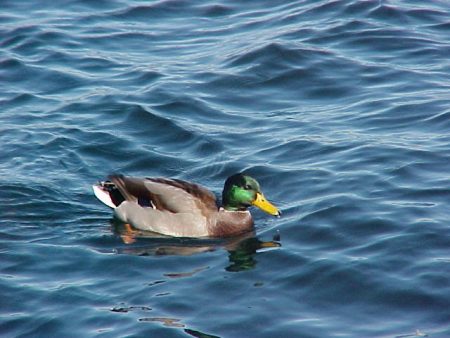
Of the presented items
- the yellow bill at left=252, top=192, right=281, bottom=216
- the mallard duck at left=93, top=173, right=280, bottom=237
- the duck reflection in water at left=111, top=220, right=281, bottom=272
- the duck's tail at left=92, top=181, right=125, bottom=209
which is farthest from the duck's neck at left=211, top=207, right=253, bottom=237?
the duck's tail at left=92, top=181, right=125, bottom=209

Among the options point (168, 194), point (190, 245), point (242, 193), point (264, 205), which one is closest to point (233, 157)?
point (242, 193)

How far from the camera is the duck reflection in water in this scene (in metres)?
12.9

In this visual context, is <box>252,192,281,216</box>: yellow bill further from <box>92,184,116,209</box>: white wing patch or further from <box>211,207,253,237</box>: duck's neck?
<box>92,184,116,209</box>: white wing patch

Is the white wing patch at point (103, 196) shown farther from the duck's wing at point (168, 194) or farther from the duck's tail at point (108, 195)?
the duck's wing at point (168, 194)

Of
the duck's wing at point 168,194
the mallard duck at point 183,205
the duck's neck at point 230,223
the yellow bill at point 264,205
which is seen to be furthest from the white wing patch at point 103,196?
the yellow bill at point 264,205

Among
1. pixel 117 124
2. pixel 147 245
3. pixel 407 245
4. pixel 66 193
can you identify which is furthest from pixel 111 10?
pixel 407 245

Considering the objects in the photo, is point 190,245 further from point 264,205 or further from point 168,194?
point 264,205

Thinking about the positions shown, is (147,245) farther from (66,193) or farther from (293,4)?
(293,4)

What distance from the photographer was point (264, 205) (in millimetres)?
13594

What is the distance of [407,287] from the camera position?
11500mm

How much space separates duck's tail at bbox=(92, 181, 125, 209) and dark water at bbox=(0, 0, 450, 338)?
0.82 feet

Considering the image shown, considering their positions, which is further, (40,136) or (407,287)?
(40,136)

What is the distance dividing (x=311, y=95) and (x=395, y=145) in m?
2.58

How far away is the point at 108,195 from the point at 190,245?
4.17 feet
